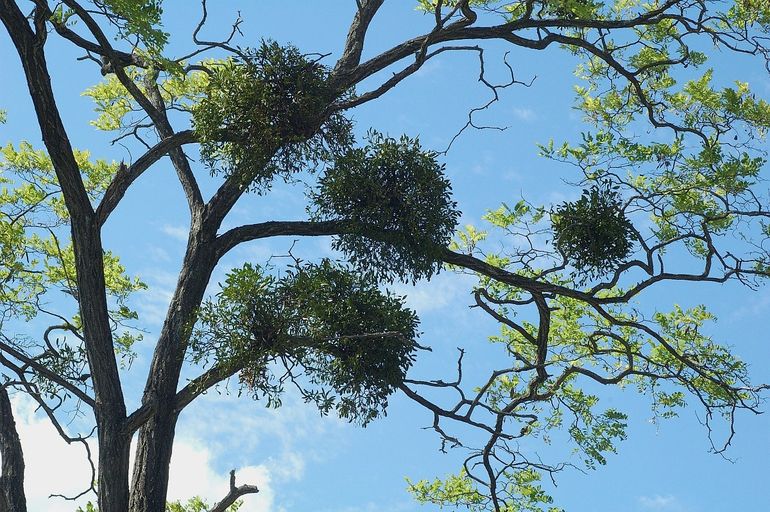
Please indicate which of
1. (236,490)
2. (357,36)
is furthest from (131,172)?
(236,490)

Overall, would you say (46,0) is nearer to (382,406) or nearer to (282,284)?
(282,284)

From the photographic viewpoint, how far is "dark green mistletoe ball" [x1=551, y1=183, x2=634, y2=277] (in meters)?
7.88

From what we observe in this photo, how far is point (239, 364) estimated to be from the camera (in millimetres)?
7129

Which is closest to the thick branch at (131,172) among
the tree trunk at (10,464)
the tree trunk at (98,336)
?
the tree trunk at (98,336)


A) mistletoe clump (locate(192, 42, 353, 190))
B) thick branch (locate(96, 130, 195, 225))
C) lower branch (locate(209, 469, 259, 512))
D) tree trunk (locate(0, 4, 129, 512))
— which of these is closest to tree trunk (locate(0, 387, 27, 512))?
tree trunk (locate(0, 4, 129, 512))

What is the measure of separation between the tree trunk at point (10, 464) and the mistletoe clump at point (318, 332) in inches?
76.8

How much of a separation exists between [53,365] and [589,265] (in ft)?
14.7

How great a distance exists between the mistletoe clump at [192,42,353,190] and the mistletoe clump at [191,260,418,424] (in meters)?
0.91

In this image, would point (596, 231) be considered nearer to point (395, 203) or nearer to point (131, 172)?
point (395, 203)

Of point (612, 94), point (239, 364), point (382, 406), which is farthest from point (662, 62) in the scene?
point (239, 364)

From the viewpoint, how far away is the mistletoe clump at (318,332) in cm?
713

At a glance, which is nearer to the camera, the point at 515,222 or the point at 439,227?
the point at 439,227

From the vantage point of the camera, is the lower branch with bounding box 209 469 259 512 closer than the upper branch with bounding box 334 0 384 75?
Yes

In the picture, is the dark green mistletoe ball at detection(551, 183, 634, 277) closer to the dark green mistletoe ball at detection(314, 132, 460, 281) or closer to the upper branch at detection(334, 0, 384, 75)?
the dark green mistletoe ball at detection(314, 132, 460, 281)
